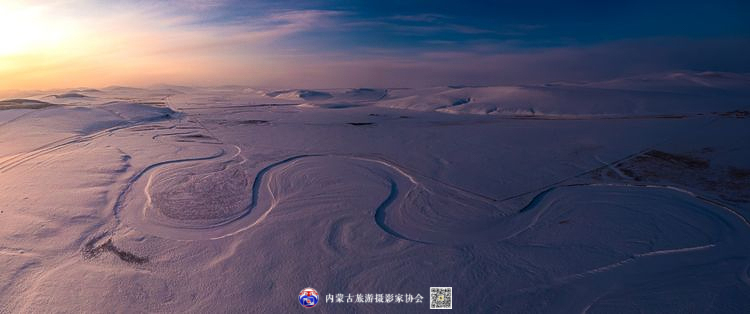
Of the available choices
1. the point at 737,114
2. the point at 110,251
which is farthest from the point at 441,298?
the point at 737,114

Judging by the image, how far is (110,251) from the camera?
5602mm

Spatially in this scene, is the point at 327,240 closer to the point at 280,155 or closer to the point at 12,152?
the point at 280,155

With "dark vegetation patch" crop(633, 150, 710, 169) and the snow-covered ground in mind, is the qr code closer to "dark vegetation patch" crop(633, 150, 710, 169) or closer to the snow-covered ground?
the snow-covered ground

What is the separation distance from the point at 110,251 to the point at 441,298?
498 cm

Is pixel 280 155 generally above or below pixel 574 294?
above

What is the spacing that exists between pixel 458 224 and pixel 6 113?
76.7 feet

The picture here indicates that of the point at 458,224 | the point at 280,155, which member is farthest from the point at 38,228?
the point at 458,224

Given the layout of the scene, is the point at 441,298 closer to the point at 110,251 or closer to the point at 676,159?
the point at 110,251

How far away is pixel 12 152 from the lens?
1126 cm

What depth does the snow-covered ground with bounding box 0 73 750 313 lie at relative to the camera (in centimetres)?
464

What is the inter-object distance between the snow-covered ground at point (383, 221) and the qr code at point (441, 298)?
109 mm

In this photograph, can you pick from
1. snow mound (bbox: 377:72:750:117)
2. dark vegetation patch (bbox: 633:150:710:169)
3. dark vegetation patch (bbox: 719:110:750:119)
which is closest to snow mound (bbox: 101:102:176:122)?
snow mound (bbox: 377:72:750:117)

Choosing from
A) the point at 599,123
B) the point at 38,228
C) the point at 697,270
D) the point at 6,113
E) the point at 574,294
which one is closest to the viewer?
the point at 574,294

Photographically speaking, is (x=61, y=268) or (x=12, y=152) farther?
(x=12, y=152)
